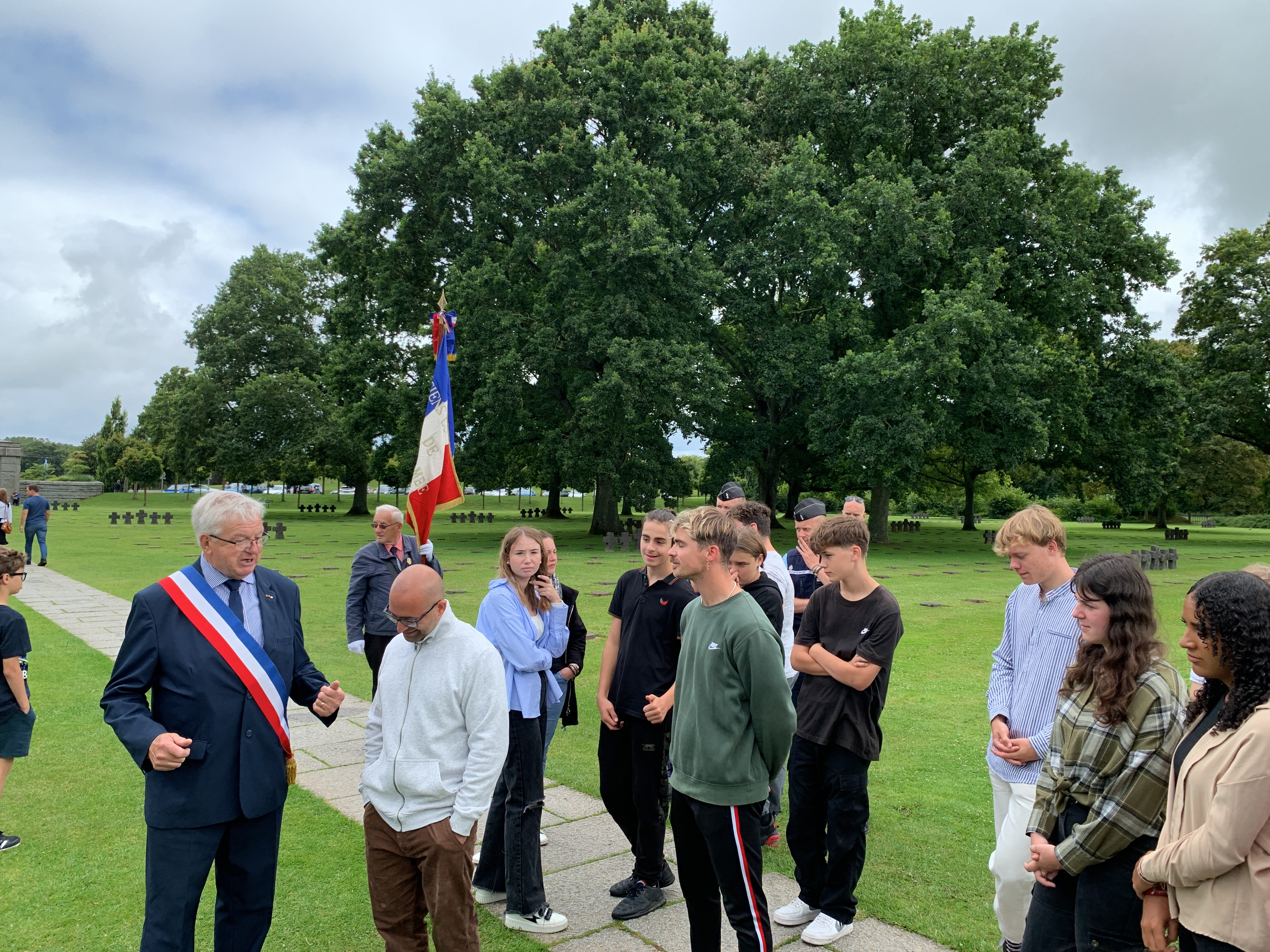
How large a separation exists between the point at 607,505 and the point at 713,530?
3030 cm

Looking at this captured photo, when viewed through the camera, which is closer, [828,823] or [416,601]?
[416,601]

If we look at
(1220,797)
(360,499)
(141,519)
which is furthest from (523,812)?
(360,499)

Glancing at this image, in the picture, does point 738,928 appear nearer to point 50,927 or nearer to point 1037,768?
point 1037,768

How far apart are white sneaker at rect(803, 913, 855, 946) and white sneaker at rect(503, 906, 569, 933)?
1.18m

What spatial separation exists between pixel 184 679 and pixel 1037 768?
341 centimetres

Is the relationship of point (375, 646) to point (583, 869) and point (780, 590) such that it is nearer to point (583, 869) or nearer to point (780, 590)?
point (583, 869)

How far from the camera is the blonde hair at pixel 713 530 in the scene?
345 cm

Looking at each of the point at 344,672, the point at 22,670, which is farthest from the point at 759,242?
the point at 22,670

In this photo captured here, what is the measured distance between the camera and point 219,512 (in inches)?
127

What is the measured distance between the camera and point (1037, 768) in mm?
3432

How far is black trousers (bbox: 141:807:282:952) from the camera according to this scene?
3.07 meters

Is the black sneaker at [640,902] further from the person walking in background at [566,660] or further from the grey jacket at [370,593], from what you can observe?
the grey jacket at [370,593]

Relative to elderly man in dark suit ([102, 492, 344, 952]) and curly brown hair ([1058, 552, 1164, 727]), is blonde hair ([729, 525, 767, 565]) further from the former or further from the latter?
elderly man in dark suit ([102, 492, 344, 952])

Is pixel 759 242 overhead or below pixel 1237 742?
overhead
